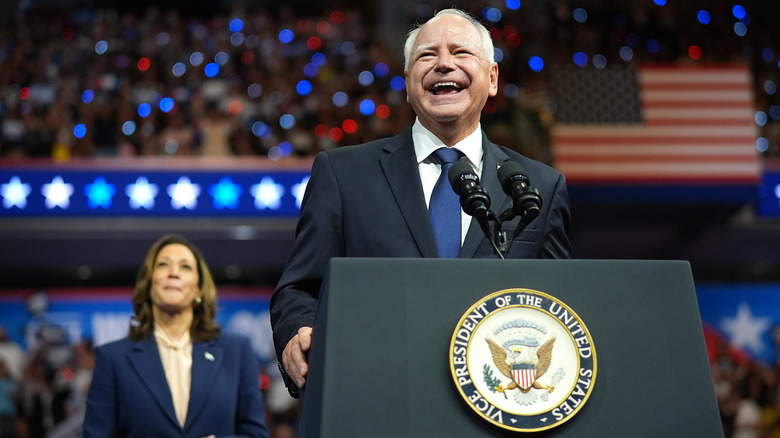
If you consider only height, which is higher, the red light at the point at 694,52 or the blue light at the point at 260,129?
the red light at the point at 694,52

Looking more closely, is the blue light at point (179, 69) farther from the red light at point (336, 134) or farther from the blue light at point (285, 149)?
the red light at point (336, 134)

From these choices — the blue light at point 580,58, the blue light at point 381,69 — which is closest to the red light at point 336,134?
the blue light at point 381,69

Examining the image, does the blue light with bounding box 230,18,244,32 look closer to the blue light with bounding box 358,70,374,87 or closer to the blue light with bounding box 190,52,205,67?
the blue light with bounding box 190,52,205,67

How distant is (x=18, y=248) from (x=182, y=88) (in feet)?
8.21

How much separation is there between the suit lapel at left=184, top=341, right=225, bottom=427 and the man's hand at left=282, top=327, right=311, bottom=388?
1.57 metres

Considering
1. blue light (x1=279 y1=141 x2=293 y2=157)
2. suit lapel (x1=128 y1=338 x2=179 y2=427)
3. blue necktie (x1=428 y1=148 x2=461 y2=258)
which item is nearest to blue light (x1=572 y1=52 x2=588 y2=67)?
blue light (x1=279 y1=141 x2=293 y2=157)

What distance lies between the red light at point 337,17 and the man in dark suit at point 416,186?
1094 cm

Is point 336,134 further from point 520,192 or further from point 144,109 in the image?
point 520,192

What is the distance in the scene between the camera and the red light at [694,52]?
1187 centimetres

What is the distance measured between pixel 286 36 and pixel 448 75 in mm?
10390

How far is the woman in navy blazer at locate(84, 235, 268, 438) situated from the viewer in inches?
111

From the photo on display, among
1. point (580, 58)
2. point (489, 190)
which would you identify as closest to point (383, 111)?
point (580, 58)

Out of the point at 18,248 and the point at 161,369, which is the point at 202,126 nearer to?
the point at 18,248

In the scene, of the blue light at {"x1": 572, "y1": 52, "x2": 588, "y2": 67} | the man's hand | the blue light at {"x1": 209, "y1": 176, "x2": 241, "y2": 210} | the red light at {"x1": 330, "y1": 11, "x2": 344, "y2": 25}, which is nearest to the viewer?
the man's hand
